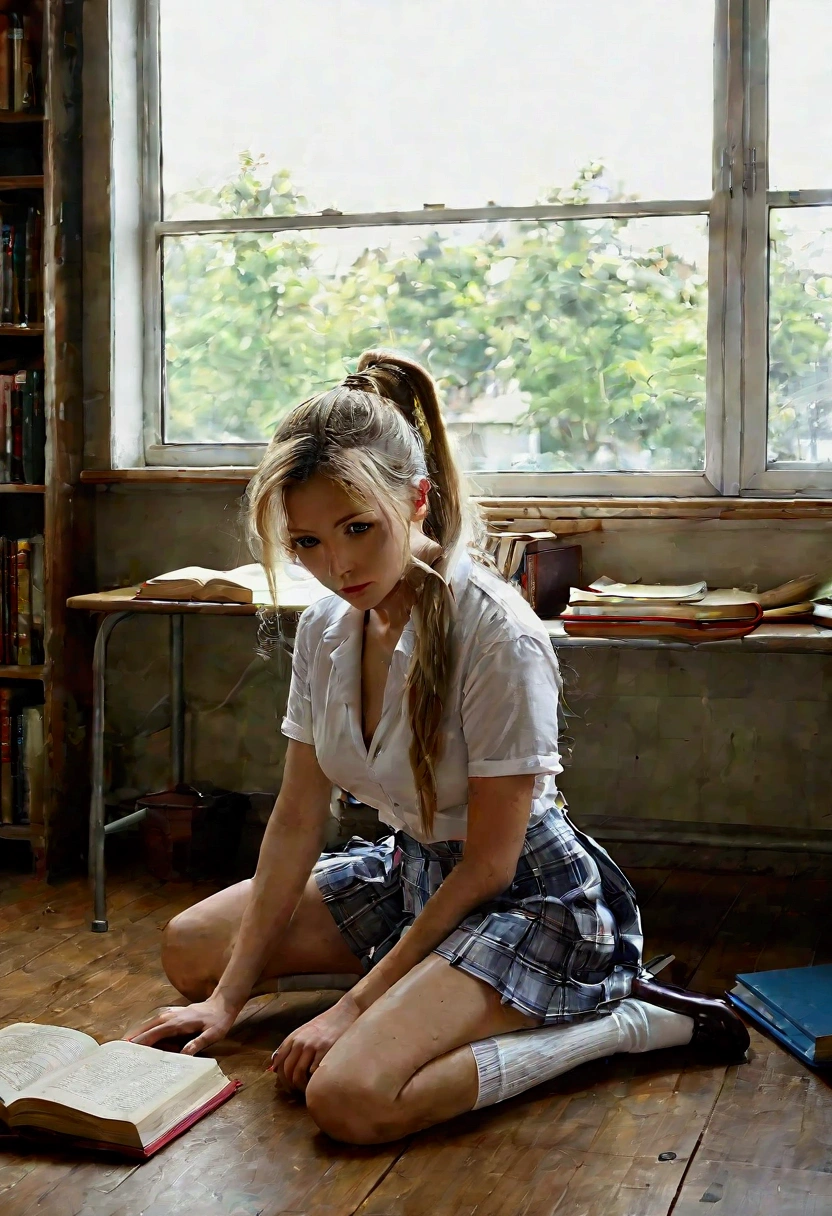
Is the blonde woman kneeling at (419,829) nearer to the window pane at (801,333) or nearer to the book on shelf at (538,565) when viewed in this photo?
the book on shelf at (538,565)

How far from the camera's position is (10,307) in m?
2.97

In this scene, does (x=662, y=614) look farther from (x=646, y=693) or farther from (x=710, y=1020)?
(x=710, y=1020)

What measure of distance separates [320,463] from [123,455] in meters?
1.59

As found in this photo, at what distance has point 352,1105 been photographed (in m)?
1.61

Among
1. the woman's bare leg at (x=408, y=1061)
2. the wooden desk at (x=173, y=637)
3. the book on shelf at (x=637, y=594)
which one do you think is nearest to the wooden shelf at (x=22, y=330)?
the wooden desk at (x=173, y=637)

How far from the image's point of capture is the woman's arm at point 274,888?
1.88 metres

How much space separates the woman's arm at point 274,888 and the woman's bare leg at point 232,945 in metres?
0.06

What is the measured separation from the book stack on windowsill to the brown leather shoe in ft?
2.34

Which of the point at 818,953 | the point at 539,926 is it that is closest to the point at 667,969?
the point at 818,953

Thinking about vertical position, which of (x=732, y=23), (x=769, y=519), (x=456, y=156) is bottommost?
(x=769, y=519)

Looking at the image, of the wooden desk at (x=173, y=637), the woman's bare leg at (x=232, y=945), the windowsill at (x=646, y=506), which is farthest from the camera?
the windowsill at (x=646, y=506)

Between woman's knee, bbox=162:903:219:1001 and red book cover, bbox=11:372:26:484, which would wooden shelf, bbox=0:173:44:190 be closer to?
red book cover, bbox=11:372:26:484

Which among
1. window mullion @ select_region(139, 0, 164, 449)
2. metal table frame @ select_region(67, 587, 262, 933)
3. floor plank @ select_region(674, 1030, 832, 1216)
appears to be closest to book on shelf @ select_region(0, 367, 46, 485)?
window mullion @ select_region(139, 0, 164, 449)

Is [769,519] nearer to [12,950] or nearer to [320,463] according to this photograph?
[320,463]
